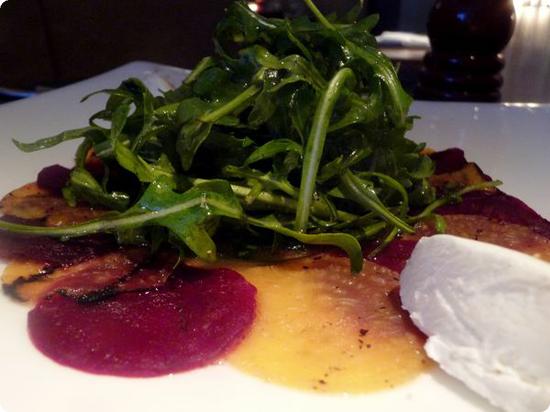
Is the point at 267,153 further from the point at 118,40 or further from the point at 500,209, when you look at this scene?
the point at 118,40

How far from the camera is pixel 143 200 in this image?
1.28 metres

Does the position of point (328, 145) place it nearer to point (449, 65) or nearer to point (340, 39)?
point (340, 39)

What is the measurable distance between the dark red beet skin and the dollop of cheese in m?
0.32

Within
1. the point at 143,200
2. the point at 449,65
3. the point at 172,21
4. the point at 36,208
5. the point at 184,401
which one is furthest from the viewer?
the point at 172,21

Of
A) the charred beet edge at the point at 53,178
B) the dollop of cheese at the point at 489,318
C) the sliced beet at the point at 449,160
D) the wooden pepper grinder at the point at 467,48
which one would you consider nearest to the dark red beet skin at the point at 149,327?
the dollop of cheese at the point at 489,318

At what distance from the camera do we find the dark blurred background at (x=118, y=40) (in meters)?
3.54

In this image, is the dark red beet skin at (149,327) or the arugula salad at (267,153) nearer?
the dark red beet skin at (149,327)

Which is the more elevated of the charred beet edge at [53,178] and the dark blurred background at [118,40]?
the charred beet edge at [53,178]

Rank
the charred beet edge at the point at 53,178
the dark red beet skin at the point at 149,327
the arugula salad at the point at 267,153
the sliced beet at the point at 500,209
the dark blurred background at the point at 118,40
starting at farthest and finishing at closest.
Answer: the dark blurred background at the point at 118,40, the charred beet edge at the point at 53,178, the sliced beet at the point at 500,209, the arugula salad at the point at 267,153, the dark red beet skin at the point at 149,327

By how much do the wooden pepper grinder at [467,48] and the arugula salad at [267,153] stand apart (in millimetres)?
1153

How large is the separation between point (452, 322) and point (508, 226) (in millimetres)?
505

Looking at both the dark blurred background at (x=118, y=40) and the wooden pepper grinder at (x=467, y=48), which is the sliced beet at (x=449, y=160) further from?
the dark blurred background at (x=118, y=40)

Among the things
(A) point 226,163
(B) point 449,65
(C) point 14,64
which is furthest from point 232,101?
(C) point 14,64

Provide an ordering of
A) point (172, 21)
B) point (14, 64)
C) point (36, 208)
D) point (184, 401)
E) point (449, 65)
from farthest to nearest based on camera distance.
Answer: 1. point (172, 21)
2. point (14, 64)
3. point (449, 65)
4. point (36, 208)
5. point (184, 401)
